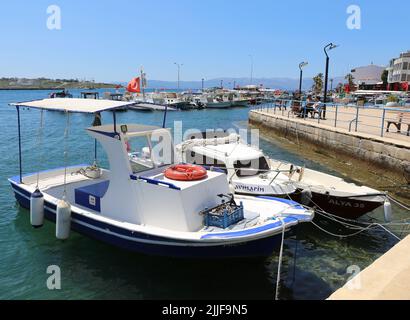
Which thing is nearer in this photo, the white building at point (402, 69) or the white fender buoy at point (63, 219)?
the white fender buoy at point (63, 219)

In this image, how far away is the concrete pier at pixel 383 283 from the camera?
554 centimetres

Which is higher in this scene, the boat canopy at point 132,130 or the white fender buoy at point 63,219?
the boat canopy at point 132,130

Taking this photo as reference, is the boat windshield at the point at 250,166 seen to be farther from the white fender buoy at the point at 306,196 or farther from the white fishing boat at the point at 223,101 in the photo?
the white fishing boat at the point at 223,101

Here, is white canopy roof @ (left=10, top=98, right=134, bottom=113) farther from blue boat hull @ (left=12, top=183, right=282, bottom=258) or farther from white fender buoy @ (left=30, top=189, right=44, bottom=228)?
blue boat hull @ (left=12, top=183, right=282, bottom=258)

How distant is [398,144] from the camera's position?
643 inches

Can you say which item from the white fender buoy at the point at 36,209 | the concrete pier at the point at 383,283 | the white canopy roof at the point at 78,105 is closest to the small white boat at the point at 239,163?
the white canopy roof at the point at 78,105

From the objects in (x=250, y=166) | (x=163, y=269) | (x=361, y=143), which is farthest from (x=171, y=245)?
(x=361, y=143)

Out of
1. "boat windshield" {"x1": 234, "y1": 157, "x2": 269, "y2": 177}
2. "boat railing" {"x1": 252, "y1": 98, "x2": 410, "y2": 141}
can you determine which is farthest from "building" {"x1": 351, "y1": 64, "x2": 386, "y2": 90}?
"boat windshield" {"x1": 234, "y1": 157, "x2": 269, "y2": 177}

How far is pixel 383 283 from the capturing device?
5930mm

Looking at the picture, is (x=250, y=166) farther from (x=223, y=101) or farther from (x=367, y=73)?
(x=367, y=73)

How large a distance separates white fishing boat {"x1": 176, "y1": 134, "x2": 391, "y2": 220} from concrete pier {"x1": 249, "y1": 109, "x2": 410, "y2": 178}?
5.17 meters

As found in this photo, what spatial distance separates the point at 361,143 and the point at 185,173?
1335 centimetres

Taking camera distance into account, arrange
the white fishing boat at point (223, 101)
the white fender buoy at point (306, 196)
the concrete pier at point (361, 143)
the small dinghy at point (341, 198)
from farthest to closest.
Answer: the white fishing boat at point (223, 101), the concrete pier at point (361, 143), the white fender buoy at point (306, 196), the small dinghy at point (341, 198)

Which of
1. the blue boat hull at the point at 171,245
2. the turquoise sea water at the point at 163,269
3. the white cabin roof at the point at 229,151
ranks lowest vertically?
the turquoise sea water at the point at 163,269
